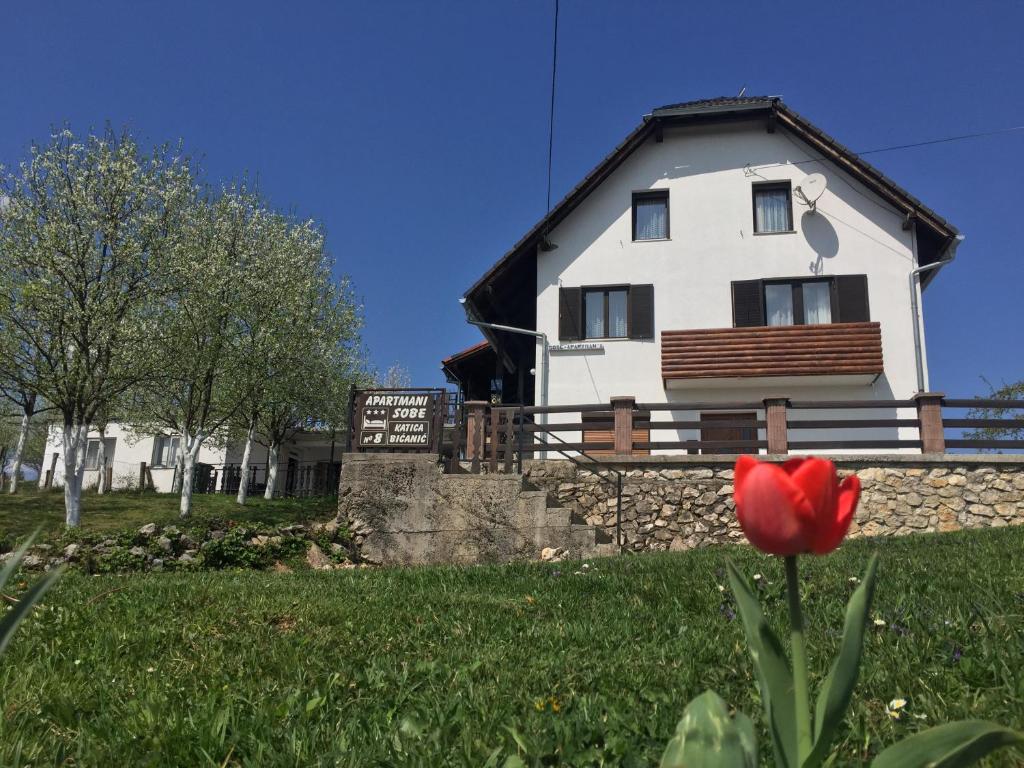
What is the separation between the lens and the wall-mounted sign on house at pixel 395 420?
1338 cm

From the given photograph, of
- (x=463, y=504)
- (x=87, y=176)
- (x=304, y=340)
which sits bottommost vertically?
(x=463, y=504)

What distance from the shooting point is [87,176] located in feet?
61.5

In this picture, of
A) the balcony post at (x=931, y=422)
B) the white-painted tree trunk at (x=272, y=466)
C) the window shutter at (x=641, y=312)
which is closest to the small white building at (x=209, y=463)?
the white-painted tree trunk at (x=272, y=466)

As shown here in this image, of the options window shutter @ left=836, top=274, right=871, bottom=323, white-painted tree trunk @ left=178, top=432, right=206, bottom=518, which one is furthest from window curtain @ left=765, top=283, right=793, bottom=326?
white-painted tree trunk @ left=178, top=432, right=206, bottom=518

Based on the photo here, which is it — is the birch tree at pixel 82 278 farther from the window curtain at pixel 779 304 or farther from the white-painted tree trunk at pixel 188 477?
the window curtain at pixel 779 304

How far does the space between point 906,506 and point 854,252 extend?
7513 mm

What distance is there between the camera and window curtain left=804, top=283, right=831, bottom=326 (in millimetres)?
18281

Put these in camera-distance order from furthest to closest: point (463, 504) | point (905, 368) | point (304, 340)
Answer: point (304, 340) < point (905, 368) < point (463, 504)

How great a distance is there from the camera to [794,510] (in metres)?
1.36

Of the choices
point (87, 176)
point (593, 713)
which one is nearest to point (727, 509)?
point (593, 713)

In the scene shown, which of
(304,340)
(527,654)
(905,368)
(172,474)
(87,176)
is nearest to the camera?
(527,654)

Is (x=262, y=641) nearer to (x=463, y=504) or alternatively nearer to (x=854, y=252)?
(x=463, y=504)

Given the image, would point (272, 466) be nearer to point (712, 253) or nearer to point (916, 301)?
point (712, 253)

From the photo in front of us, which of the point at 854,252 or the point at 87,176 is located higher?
the point at 87,176
